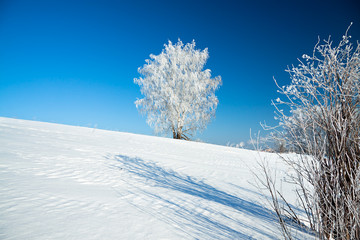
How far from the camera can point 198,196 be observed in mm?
3111

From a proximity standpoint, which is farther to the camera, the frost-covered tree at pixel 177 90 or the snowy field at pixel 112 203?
the frost-covered tree at pixel 177 90

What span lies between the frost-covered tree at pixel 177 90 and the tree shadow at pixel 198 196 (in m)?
8.92

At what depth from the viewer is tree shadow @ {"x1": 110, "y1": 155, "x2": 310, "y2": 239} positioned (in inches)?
78.2

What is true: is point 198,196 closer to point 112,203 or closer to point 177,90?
point 112,203

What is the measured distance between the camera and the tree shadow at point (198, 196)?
1.99m

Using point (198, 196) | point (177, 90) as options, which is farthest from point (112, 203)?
point (177, 90)

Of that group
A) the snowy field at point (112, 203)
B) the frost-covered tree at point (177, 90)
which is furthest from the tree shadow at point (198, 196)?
the frost-covered tree at point (177, 90)

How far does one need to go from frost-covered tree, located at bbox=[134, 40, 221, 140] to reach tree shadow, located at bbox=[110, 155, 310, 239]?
8922 millimetres

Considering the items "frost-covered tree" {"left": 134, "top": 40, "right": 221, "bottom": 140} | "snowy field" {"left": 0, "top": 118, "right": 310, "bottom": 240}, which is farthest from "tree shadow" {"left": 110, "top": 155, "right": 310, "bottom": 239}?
"frost-covered tree" {"left": 134, "top": 40, "right": 221, "bottom": 140}

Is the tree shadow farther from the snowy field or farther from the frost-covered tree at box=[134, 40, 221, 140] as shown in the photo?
the frost-covered tree at box=[134, 40, 221, 140]

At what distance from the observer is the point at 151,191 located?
302 centimetres

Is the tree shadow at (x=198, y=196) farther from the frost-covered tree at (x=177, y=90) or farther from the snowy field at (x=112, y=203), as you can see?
the frost-covered tree at (x=177, y=90)

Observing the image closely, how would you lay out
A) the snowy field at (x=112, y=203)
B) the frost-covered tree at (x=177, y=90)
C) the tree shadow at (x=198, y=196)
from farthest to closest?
1. the frost-covered tree at (x=177, y=90)
2. the tree shadow at (x=198, y=196)
3. the snowy field at (x=112, y=203)

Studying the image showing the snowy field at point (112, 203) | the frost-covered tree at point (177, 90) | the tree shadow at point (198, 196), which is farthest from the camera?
the frost-covered tree at point (177, 90)
